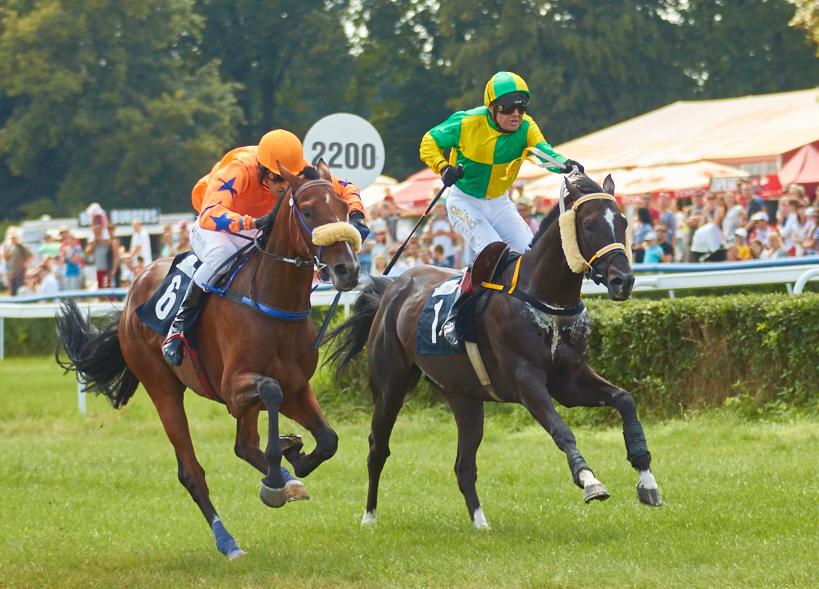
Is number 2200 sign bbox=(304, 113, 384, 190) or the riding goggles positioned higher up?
the riding goggles

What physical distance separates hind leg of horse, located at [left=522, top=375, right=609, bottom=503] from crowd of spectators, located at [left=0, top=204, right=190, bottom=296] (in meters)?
12.0

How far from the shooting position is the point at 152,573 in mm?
7352

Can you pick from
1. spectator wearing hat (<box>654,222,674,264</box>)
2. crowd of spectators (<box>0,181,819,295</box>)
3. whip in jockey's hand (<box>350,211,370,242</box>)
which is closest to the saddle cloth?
whip in jockey's hand (<box>350,211,370,242</box>)

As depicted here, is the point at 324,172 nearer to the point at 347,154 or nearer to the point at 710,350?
the point at 710,350

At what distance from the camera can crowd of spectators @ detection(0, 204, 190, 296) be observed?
67.9 ft

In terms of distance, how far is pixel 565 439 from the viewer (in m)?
7.18

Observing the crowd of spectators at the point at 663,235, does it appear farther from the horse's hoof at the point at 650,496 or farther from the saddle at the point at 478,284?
the horse's hoof at the point at 650,496

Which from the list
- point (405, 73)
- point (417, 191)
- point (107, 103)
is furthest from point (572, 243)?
point (107, 103)

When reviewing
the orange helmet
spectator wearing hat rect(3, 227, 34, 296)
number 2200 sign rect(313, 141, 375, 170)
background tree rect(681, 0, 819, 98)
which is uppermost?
background tree rect(681, 0, 819, 98)

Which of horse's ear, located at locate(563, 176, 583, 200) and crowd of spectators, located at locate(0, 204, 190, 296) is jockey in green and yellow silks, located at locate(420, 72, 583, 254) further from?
Answer: crowd of spectators, located at locate(0, 204, 190, 296)

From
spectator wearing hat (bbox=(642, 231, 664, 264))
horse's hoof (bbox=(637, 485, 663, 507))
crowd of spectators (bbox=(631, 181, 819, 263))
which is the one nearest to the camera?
horse's hoof (bbox=(637, 485, 663, 507))

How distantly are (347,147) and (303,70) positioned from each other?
43895 mm

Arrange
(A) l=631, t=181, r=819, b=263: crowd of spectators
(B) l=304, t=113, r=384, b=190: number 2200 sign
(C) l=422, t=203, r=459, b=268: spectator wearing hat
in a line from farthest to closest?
1. (C) l=422, t=203, r=459, b=268: spectator wearing hat
2. (A) l=631, t=181, r=819, b=263: crowd of spectators
3. (B) l=304, t=113, r=384, b=190: number 2200 sign

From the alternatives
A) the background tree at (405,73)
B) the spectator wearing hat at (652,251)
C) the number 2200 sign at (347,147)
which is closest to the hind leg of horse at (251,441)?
the number 2200 sign at (347,147)
